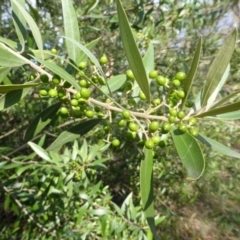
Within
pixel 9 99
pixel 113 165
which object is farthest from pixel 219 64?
pixel 113 165

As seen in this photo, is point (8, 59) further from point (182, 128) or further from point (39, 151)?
point (39, 151)

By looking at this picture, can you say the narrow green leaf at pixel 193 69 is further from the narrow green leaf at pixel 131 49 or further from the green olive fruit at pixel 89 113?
the green olive fruit at pixel 89 113

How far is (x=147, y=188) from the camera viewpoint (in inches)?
38.1

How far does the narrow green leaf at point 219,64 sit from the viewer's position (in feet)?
2.65

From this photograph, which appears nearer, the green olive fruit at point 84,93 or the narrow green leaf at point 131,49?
the narrow green leaf at point 131,49

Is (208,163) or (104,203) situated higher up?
Result: (104,203)

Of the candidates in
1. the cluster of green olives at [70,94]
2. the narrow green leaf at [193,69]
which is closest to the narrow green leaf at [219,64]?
the narrow green leaf at [193,69]

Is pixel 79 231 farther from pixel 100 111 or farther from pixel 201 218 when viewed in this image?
pixel 201 218

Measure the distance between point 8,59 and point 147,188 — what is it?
0.53 m

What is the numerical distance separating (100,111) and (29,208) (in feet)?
4.84

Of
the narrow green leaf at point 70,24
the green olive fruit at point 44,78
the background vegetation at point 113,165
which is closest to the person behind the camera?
the green olive fruit at point 44,78

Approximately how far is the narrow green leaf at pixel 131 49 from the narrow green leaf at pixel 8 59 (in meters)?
0.32

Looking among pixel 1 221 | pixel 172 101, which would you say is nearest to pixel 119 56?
pixel 1 221

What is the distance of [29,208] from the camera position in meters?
2.32
